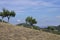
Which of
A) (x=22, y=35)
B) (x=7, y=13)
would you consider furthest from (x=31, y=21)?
(x=22, y=35)

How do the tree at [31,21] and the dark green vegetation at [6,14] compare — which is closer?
the dark green vegetation at [6,14]

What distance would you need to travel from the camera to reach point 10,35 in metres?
24.7

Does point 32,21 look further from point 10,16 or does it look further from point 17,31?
point 17,31

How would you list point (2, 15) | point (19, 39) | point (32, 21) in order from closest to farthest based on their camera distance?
point (19, 39), point (2, 15), point (32, 21)

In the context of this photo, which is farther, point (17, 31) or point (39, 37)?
point (17, 31)

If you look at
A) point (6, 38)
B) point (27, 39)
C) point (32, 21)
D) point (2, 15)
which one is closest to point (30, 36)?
point (27, 39)

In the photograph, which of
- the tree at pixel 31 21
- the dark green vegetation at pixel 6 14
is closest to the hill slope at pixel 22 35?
the dark green vegetation at pixel 6 14

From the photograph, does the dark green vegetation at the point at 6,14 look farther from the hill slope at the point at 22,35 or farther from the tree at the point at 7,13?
the hill slope at the point at 22,35

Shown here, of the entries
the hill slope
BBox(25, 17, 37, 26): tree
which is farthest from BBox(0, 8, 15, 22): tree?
the hill slope

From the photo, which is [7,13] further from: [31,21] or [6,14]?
[31,21]

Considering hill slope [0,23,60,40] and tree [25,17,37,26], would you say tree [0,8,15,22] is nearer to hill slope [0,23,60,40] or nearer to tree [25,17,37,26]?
tree [25,17,37,26]

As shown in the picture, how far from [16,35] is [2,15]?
78.7ft

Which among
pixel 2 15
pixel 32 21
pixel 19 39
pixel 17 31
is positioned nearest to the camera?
pixel 19 39

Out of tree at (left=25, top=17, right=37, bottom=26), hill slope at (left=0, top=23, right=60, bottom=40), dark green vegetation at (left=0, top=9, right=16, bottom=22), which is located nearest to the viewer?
hill slope at (left=0, top=23, right=60, bottom=40)
